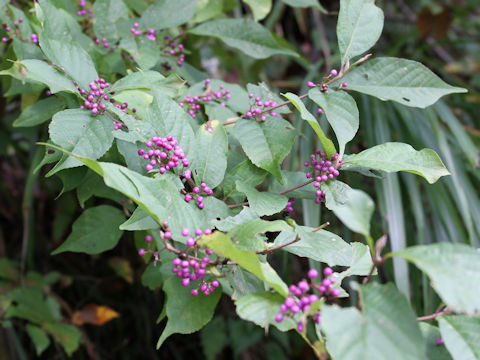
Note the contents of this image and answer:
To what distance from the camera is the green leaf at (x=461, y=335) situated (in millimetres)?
438

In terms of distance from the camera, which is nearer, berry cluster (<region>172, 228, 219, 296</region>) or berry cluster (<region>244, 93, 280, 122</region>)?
berry cluster (<region>172, 228, 219, 296</region>)

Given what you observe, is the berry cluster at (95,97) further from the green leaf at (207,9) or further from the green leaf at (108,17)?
the green leaf at (207,9)

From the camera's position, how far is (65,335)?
45.1 inches

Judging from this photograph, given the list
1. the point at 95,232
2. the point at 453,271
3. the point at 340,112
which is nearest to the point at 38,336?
the point at 95,232

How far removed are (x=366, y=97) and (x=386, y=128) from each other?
0.16 metres

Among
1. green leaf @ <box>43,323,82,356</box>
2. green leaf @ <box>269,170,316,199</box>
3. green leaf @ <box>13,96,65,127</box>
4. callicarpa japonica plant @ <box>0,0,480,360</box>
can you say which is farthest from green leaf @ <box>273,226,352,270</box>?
green leaf @ <box>43,323,82,356</box>

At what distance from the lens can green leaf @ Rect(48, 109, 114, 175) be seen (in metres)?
0.58

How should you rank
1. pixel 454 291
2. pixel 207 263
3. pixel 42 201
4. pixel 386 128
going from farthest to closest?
Result: pixel 42 201 < pixel 386 128 < pixel 207 263 < pixel 454 291

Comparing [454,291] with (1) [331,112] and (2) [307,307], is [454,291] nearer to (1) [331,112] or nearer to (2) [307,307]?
(2) [307,307]

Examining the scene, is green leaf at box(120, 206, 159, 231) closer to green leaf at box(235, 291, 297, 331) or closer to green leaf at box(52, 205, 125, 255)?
green leaf at box(235, 291, 297, 331)

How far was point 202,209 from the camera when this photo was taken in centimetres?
60

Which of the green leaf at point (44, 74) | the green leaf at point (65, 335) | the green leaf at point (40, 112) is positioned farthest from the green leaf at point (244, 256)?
the green leaf at point (65, 335)

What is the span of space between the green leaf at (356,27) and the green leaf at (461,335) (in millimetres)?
385

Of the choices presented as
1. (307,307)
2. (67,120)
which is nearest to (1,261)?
(67,120)
